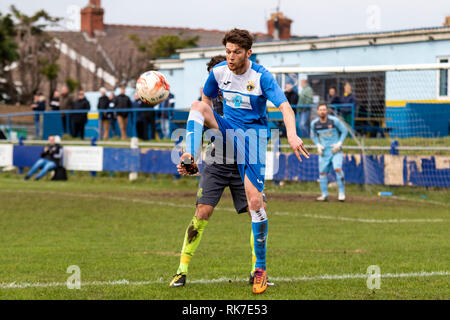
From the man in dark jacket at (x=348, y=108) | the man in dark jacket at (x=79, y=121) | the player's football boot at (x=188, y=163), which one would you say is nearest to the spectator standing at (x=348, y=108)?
the man in dark jacket at (x=348, y=108)

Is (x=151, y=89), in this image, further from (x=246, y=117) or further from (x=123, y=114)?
(x=123, y=114)

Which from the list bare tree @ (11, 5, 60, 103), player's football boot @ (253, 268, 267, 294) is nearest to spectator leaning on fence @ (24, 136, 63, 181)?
player's football boot @ (253, 268, 267, 294)

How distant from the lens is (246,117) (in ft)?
24.0

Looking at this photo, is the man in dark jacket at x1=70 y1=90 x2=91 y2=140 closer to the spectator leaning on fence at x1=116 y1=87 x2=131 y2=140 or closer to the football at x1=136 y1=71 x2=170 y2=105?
the spectator leaning on fence at x1=116 y1=87 x2=131 y2=140

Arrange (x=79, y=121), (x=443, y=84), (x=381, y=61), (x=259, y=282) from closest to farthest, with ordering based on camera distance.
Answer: (x=259, y=282), (x=443, y=84), (x=79, y=121), (x=381, y=61)

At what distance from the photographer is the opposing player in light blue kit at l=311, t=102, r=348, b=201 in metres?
18.2

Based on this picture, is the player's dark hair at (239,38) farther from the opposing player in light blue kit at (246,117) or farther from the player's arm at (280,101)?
the player's arm at (280,101)

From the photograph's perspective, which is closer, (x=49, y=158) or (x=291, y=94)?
(x=291, y=94)

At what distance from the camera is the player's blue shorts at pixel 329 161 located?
725 inches

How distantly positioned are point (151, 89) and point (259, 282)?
2475 millimetres

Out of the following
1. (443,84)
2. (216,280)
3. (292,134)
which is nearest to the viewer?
(292,134)

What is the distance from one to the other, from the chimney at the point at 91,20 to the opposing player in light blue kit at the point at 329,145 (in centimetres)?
4790

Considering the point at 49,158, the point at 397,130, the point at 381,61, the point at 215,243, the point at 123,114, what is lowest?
the point at 215,243

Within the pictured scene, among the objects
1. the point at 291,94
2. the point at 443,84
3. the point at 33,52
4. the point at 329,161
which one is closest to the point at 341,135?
the point at 329,161
